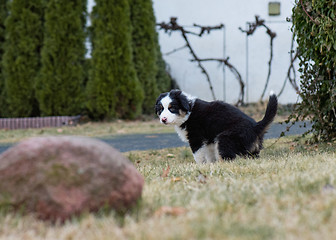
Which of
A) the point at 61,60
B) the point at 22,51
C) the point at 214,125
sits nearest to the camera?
the point at 214,125

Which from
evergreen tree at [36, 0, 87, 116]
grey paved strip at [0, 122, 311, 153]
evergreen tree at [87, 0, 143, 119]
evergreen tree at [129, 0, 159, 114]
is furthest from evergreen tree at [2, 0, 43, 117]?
grey paved strip at [0, 122, 311, 153]

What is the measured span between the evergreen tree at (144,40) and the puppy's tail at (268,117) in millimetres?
8618

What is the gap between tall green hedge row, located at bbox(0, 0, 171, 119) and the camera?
11375 mm

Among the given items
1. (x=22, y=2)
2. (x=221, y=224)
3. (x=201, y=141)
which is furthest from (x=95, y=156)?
(x=22, y=2)

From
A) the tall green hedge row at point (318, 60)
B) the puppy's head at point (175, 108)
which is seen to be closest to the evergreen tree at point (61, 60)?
the puppy's head at point (175, 108)

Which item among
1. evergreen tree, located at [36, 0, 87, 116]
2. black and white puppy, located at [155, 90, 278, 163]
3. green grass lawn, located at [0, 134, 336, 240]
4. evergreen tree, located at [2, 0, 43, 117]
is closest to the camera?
green grass lawn, located at [0, 134, 336, 240]

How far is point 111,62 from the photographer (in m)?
11.3

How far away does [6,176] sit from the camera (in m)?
1.97

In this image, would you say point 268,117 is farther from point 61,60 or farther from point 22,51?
point 22,51

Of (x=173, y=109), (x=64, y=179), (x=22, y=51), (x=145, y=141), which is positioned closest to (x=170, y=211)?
(x=64, y=179)

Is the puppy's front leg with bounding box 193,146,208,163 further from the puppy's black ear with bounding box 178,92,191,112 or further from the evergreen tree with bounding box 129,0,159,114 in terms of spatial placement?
the evergreen tree with bounding box 129,0,159,114

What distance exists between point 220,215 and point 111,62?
9.94 metres

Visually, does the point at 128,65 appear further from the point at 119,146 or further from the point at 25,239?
the point at 25,239

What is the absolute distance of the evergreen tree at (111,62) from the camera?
37.1 ft
